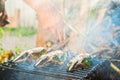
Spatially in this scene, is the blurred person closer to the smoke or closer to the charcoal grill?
the charcoal grill

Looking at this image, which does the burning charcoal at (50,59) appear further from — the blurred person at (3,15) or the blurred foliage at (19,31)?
the blurred person at (3,15)

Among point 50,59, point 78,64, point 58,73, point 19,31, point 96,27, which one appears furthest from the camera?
point 19,31


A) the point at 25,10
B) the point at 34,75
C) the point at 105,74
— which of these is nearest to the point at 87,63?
the point at 105,74

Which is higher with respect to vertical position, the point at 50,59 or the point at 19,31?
the point at 19,31

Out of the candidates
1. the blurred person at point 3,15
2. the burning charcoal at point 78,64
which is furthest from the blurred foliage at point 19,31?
the burning charcoal at point 78,64

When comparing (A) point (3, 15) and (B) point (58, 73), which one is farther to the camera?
(A) point (3, 15)

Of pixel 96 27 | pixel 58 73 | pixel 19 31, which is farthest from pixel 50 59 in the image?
pixel 19 31

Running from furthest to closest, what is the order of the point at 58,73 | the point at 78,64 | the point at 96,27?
the point at 96,27
the point at 78,64
the point at 58,73

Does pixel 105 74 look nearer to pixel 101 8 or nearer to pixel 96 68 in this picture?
pixel 96 68

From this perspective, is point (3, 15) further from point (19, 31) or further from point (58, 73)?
point (58, 73)
